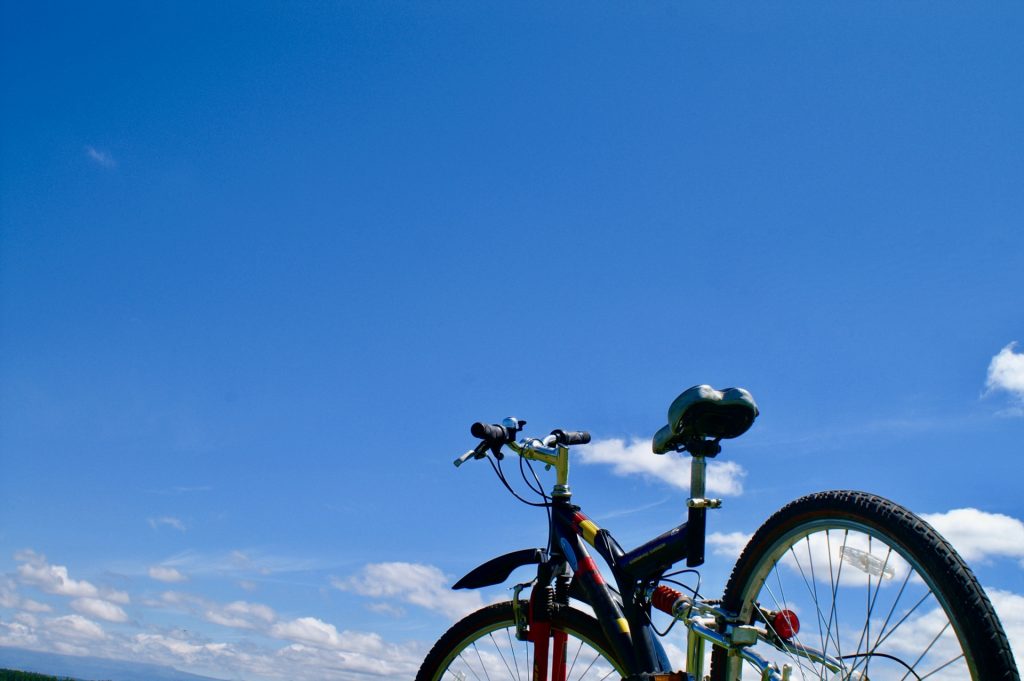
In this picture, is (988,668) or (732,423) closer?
(988,668)

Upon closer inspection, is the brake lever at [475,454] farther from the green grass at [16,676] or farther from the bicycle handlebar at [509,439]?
the green grass at [16,676]

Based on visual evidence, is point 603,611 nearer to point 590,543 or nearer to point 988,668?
point 590,543

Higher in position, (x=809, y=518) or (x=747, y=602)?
(x=809, y=518)

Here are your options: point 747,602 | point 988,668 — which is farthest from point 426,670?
point 988,668

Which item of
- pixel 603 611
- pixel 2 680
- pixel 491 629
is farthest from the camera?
pixel 2 680

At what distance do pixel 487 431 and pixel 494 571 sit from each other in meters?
0.75

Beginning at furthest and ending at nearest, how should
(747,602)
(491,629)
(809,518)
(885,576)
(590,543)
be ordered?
(491,629), (590,543), (747,602), (809,518), (885,576)

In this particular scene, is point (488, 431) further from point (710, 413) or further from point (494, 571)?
point (710, 413)

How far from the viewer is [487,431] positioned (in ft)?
14.6

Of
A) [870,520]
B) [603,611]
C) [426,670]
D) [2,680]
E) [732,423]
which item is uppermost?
[732,423]

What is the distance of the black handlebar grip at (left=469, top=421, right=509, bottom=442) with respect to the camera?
14.6 ft

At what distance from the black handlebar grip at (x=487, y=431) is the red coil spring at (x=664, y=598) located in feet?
4.19

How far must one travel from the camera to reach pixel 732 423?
336 cm

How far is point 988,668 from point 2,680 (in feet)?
364
